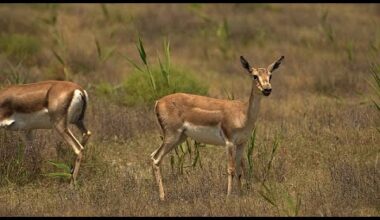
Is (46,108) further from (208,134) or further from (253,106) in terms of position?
(253,106)

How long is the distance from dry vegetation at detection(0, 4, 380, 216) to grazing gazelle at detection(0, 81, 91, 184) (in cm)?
31

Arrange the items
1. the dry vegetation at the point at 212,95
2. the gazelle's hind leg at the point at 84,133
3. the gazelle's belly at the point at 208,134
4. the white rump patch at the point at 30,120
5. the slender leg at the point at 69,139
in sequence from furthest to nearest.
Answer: the gazelle's hind leg at the point at 84,133, the white rump patch at the point at 30,120, the slender leg at the point at 69,139, the gazelle's belly at the point at 208,134, the dry vegetation at the point at 212,95

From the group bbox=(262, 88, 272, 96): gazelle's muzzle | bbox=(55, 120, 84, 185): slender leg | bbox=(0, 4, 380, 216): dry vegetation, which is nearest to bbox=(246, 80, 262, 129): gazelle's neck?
bbox=(262, 88, 272, 96): gazelle's muzzle

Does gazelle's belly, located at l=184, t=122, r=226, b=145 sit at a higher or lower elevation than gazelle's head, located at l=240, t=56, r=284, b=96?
lower

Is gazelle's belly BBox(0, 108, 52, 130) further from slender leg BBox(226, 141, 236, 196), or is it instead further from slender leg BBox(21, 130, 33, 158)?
slender leg BBox(226, 141, 236, 196)

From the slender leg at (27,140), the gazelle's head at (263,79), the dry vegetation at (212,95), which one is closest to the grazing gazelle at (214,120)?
the gazelle's head at (263,79)

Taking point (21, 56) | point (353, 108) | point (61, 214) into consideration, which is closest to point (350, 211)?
point (61, 214)

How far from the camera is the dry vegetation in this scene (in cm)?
775

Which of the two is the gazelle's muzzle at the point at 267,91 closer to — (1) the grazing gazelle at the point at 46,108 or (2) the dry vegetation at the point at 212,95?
(2) the dry vegetation at the point at 212,95

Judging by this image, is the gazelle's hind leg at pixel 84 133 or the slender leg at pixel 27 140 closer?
the slender leg at pixel 27 140

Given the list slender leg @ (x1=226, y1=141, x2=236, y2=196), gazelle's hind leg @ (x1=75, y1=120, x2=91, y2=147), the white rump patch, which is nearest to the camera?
slender leg @ (x1=226, y1=141, x2=236, y2=196)

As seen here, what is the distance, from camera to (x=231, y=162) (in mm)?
8047

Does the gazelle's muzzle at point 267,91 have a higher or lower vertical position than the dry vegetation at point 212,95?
higher

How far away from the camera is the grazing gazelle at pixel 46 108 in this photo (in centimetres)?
872
